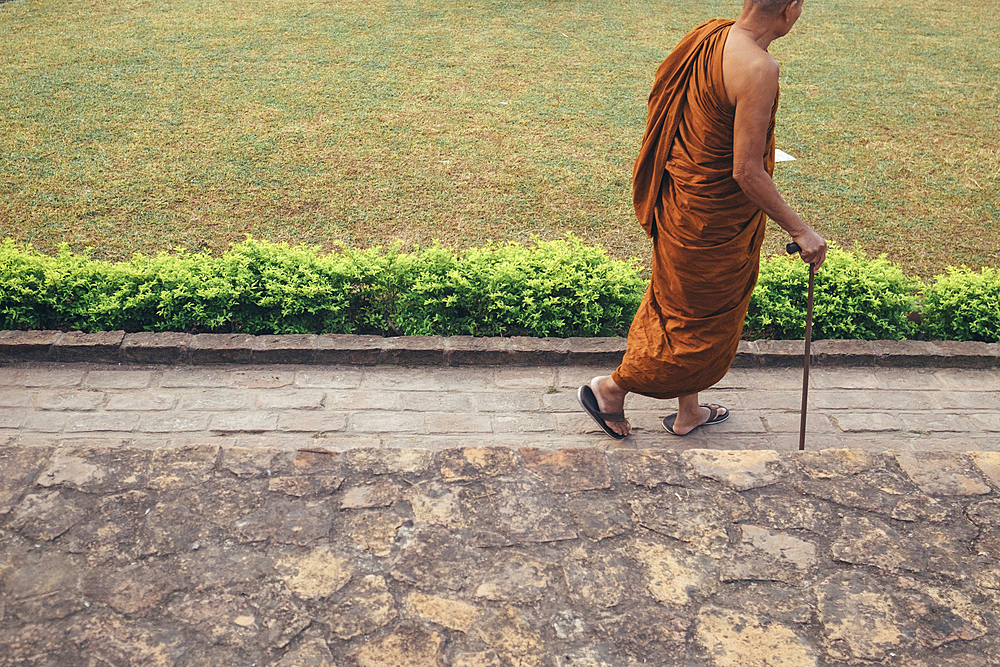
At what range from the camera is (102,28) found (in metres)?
10.5

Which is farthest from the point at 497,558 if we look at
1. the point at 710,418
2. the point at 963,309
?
the point at 963,309

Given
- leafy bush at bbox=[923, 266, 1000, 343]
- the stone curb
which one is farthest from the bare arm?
leafy bush at bbox=[923, 266, 1000, 343]

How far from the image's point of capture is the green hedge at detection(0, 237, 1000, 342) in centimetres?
448

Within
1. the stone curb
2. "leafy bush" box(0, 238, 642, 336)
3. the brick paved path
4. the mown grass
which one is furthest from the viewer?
the mown grass

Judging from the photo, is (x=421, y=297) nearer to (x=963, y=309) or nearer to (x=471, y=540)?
(x=471, y=540)

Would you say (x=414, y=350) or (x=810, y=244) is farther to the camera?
(x=414, y=350)

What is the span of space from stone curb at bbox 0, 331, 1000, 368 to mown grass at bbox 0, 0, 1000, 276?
1335mm

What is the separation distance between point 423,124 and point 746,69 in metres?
5.41

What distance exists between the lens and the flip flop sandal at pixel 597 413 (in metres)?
3.87

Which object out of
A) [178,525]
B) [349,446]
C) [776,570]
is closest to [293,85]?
[349,446]

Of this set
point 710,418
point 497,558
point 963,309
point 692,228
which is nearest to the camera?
point 497,558

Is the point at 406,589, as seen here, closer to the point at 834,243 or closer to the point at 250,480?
the point at 250,480

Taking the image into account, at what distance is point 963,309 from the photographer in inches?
187

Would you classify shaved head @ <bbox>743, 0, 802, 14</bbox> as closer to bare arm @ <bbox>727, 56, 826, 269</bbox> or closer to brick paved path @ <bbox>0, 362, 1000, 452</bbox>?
bare arm @ <bbox>727, 56, 826, 269</bbox>
